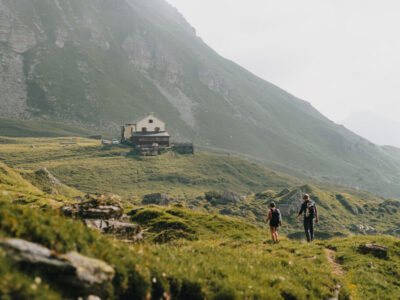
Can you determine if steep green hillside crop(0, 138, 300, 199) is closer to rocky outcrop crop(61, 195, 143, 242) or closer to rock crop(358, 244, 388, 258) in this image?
rocky outcrop crop(61, 195, 143, 242)

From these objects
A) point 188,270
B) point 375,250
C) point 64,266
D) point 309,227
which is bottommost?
point 375,250

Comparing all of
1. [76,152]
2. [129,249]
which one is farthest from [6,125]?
[129,249]

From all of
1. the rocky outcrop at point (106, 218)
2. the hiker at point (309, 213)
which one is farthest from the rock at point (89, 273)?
the hiker at point (309, 213)

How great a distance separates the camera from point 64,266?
22.7ft

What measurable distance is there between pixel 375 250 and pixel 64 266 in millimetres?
19345

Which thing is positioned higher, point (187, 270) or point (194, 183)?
point (187, 270)

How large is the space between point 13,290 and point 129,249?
4165mm

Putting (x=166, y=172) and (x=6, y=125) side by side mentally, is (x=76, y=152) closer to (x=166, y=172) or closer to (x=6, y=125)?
(x=166, y=172)

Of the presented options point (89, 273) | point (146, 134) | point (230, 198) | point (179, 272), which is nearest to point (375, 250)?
point (179, 272)

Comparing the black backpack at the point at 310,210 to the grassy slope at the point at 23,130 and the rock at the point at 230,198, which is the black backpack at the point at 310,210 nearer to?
the rock at the point at 230,198

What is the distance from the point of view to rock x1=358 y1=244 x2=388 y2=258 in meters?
18.5

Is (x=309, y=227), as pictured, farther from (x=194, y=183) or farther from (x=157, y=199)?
(x=194, y=183)

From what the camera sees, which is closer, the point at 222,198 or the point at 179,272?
the point at 179,272

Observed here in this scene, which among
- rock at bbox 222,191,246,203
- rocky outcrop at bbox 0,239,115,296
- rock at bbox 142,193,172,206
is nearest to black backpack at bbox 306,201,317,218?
rocky outcrop at bbox 0,239,115,296
